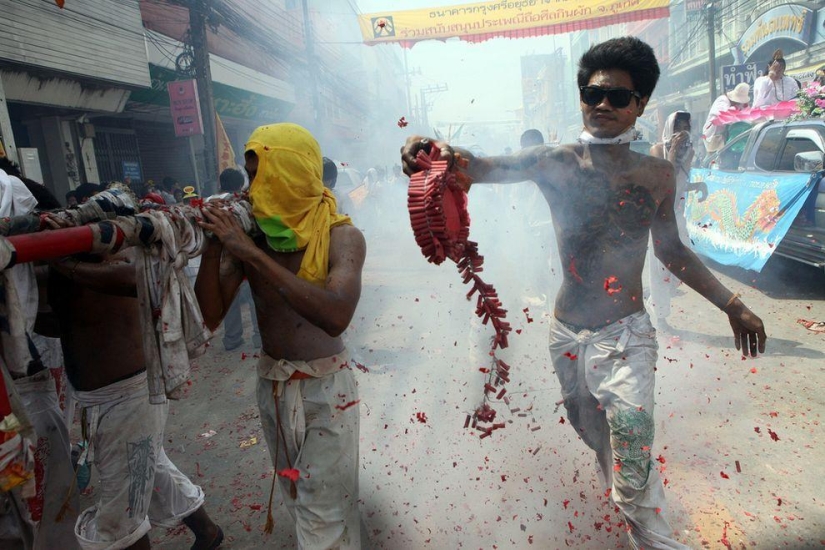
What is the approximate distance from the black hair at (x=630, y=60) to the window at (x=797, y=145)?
5277 mm

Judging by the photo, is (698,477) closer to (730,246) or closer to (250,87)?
(730,246)

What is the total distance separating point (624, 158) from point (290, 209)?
152 cm

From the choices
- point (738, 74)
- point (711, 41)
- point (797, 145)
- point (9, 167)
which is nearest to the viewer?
point (9, 167)

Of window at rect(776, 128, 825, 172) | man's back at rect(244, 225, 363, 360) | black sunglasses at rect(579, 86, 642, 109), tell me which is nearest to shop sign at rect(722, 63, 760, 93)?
window at rect(776, 128, 825, 172)

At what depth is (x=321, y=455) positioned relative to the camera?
2.11 metres

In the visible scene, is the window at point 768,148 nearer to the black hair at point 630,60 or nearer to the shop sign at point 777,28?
the black hair at point 630,60

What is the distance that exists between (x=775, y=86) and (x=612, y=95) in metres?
9.69

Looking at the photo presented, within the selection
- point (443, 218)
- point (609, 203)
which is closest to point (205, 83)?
point (609, 203)

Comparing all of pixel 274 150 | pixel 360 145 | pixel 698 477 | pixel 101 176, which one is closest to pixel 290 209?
pixel 274 150

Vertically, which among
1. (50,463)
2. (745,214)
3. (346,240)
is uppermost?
(346,240)

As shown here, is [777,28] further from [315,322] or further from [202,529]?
[202,529]

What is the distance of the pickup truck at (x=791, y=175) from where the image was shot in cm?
597

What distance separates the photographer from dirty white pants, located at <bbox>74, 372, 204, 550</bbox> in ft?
7.68

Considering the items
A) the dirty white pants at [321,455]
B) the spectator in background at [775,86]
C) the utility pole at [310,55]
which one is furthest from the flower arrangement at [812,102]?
the utility pole at [310,55]
